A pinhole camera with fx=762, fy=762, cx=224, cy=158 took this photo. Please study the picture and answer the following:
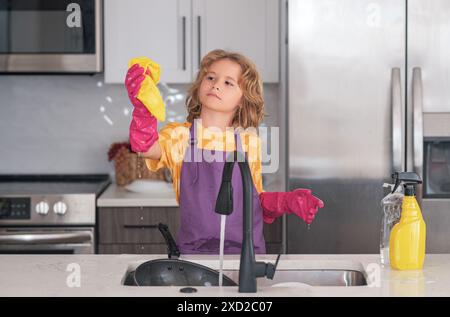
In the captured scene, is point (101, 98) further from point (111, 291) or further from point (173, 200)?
point (111, 291)

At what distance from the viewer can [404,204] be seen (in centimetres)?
193

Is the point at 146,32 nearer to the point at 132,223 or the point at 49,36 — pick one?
the point at 49,36

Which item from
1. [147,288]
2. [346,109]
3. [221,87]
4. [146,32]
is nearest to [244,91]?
[221,87]

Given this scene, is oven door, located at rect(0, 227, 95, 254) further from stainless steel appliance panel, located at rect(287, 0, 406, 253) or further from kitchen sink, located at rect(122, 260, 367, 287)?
kitchen sink, located at rect(122, 260, 367, 287)

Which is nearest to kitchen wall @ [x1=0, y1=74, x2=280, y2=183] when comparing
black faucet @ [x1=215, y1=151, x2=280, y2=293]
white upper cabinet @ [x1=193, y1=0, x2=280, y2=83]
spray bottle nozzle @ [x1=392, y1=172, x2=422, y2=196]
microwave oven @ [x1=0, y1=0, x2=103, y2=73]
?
white upper cabinet @ [x1=193, y1=0, x2=280, y2=83]

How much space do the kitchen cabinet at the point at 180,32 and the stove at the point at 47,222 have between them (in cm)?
60

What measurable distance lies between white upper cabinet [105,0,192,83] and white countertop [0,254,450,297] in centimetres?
141

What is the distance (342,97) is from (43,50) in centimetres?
127

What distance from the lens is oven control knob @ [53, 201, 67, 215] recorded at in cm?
310

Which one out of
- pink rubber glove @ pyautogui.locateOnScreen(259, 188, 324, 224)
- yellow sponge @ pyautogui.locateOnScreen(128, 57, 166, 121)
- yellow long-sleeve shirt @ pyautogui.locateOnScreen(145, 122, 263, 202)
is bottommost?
pink rubber glove @ pyautogui.locateOnScreen(259, 188, 324, 224)

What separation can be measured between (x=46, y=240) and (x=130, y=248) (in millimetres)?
346

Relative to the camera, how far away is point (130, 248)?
319 centimetres

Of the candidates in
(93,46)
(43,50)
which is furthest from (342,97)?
(43,50)

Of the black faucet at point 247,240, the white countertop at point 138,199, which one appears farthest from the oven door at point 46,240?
the black faucet at point 247,240
